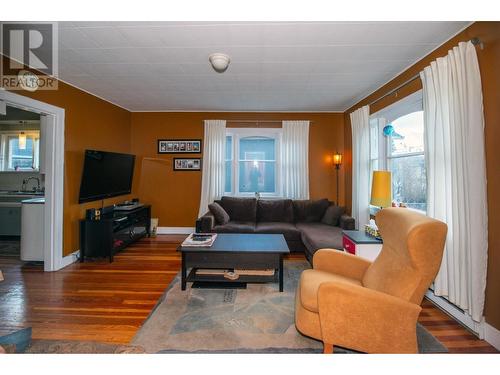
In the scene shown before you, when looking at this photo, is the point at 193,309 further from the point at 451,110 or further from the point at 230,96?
the point at 230,96

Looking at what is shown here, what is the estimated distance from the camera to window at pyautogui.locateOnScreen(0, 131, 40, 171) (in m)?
5.31

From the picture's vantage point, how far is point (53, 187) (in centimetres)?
334

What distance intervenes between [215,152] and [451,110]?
3836 mm

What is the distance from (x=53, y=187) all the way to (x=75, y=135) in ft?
2.72

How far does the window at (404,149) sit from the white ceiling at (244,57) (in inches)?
18.6

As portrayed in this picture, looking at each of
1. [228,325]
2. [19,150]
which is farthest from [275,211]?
[19,150]

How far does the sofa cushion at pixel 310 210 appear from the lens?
183 inches

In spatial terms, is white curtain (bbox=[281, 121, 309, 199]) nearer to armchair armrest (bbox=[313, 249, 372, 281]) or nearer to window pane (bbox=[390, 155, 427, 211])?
window pane (bbox=[390, 155, 427, 211])

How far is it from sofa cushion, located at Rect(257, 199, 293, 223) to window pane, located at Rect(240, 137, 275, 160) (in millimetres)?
1086

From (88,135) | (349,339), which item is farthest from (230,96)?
(349,339)

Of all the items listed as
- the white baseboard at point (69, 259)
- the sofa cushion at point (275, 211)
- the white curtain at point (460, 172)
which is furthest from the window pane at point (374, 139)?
the white baseboard at point (69, 259)

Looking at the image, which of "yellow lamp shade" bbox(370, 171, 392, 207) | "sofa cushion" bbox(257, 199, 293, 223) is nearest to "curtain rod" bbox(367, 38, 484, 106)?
"yellow lamp shade" bbox(370, 171, 392, 207)

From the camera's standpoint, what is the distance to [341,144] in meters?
5.19
